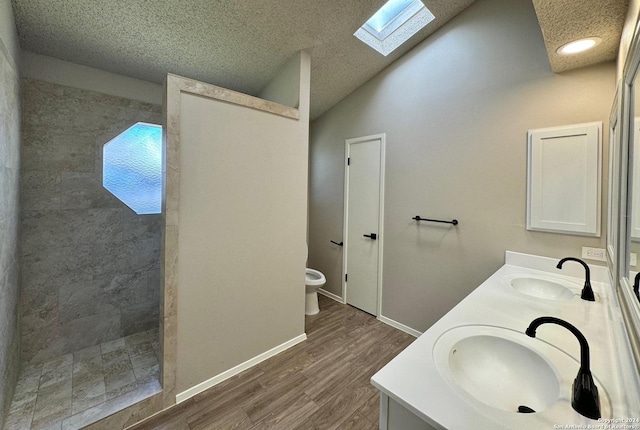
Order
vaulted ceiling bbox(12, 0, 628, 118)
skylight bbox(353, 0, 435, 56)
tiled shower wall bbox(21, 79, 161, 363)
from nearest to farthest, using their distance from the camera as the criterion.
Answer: vaulted ceiling bbox(12, 0, 628, 118), tiled shower wall bbox(21, 79, 161, 363), skylight bbox(353, 0, 435, 56)

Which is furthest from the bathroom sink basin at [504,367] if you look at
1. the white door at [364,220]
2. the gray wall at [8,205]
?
the gray wall at [8,205]

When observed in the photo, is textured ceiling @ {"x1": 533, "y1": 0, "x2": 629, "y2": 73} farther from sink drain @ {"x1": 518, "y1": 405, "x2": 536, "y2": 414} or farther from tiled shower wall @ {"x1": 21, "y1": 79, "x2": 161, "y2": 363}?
tiled shower wall @ {"x1": 21, "y1": 79, "x2": 161, "y2": 363}

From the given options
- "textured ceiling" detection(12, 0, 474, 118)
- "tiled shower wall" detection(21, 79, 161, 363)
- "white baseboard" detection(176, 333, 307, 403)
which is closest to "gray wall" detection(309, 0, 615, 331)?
"textured ceiling" detection(12, 0, 474, 118)

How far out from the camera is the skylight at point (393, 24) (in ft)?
7.32

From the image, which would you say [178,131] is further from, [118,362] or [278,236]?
[118,362]

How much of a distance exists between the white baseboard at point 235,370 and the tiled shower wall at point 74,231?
3.67ft

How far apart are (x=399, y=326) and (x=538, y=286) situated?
4.44ft

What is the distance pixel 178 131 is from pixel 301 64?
49.8 inches

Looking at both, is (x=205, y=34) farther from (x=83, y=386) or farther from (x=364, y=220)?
(x=83, y=386)

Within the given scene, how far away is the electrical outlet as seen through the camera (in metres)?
1.63

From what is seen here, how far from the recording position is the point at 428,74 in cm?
238

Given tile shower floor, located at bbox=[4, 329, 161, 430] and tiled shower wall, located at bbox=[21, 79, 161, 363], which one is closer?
tile shower floor, located at bbox=[4, 329, 161, 430]

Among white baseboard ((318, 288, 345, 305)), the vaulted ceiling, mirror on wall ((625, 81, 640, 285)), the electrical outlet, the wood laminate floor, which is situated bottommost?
the wood laminate floor

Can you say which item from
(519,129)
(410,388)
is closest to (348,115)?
(519,129)
